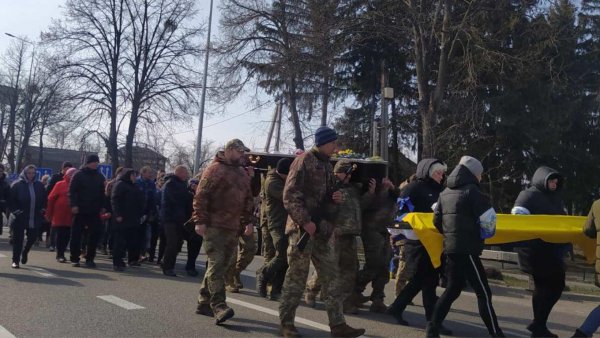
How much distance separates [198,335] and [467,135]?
16.8 meters

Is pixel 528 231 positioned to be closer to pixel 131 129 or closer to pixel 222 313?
pixel 222 313

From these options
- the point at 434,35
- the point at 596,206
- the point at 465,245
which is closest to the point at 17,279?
the point at 465,245

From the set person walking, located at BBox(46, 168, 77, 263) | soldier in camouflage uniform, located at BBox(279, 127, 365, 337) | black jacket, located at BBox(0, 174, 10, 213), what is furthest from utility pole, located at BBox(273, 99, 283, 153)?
soldier in camouflage uniform, located at BBox(279, 127, 365, 337)

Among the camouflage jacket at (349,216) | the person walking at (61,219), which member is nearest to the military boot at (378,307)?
the camouflage jacket at (349,216)

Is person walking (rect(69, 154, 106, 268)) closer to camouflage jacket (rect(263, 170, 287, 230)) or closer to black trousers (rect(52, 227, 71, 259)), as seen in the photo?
black trousers (rect(52, 227, 71, 259))

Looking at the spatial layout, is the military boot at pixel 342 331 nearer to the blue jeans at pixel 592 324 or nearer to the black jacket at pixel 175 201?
the blue jeans at pixel 592 324

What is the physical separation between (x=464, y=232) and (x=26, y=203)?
7556 mm

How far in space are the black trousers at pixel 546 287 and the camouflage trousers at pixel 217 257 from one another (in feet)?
10.6

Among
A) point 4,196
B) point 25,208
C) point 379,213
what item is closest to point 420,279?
point 379,213

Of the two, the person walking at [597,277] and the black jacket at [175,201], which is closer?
the person walking at [597,277]

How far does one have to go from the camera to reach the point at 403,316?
7535 millimetres

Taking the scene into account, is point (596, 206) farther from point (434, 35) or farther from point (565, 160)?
point (565, 160)

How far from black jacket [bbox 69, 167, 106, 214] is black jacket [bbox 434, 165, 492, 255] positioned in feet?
22.5

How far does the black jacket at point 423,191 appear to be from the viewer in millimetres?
7355
